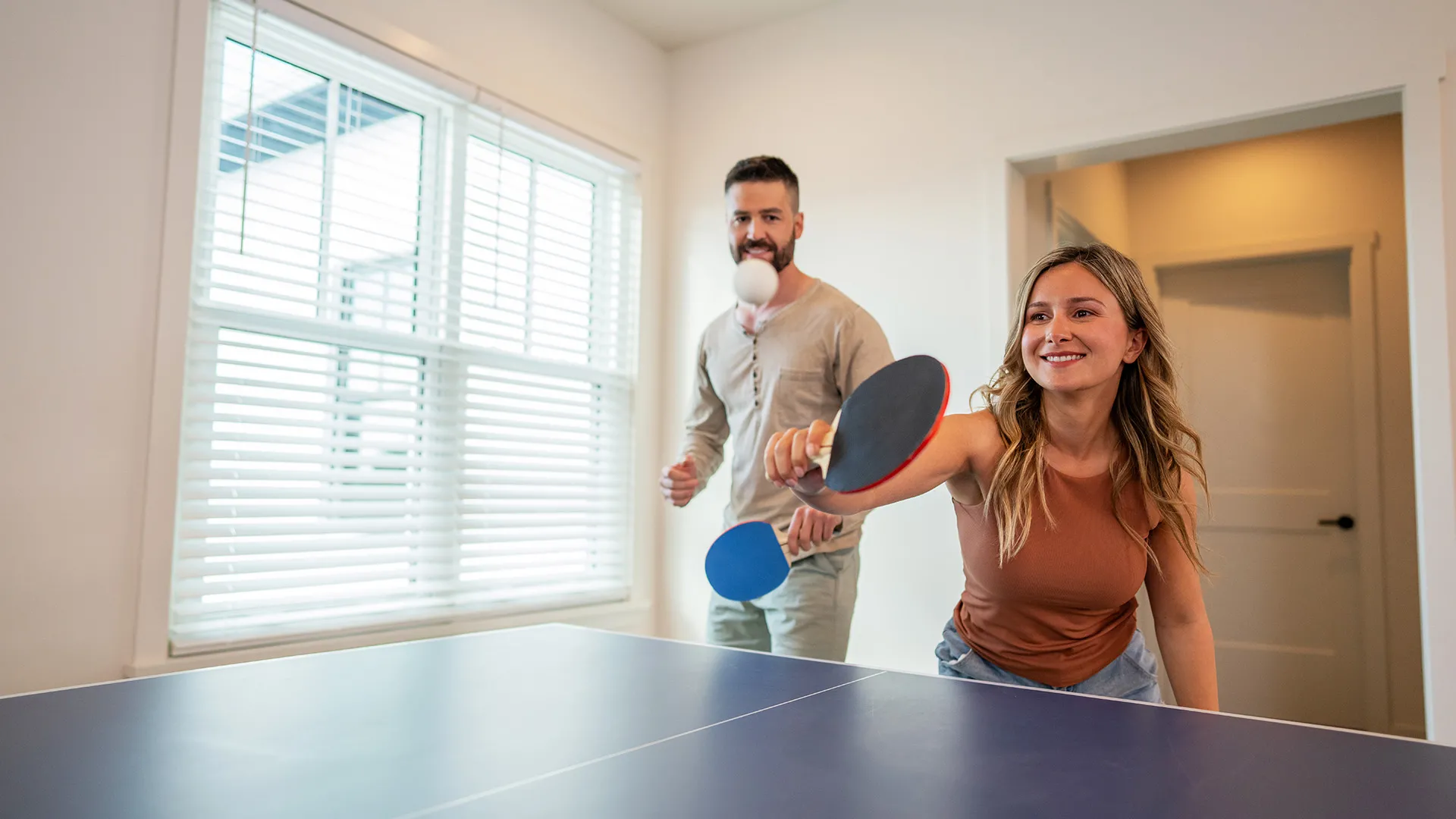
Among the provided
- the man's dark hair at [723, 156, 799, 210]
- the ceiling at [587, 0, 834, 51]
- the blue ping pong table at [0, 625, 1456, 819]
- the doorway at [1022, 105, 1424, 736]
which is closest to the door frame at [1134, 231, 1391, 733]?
the doorway at [1022, 105, 1424, 736]

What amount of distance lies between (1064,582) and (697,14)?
9.55ft

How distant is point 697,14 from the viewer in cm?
370

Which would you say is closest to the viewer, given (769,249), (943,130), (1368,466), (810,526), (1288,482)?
(810,526)

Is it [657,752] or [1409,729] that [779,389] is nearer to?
[657,752]

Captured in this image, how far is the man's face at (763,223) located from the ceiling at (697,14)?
4.58 feet

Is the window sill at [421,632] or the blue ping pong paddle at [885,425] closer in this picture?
the blue ping pong paddle at [885,425]

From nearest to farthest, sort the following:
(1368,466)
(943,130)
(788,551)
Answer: (788,551)
(943,130)
(1368,466)

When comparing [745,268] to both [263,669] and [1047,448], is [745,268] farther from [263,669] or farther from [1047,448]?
[263,669]

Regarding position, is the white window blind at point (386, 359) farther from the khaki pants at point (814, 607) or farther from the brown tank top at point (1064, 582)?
the brown tank top at point (1064, 582)

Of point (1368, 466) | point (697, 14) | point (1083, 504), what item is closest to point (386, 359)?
point (697, 14)

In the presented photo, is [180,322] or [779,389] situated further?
[779,389]

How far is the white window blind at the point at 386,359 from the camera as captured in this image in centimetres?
242

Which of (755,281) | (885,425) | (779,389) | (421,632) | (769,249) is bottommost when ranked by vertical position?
(421,632)

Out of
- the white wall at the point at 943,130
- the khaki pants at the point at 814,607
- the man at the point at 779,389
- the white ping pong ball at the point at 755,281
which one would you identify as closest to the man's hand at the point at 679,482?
the man at the point at 779,389
